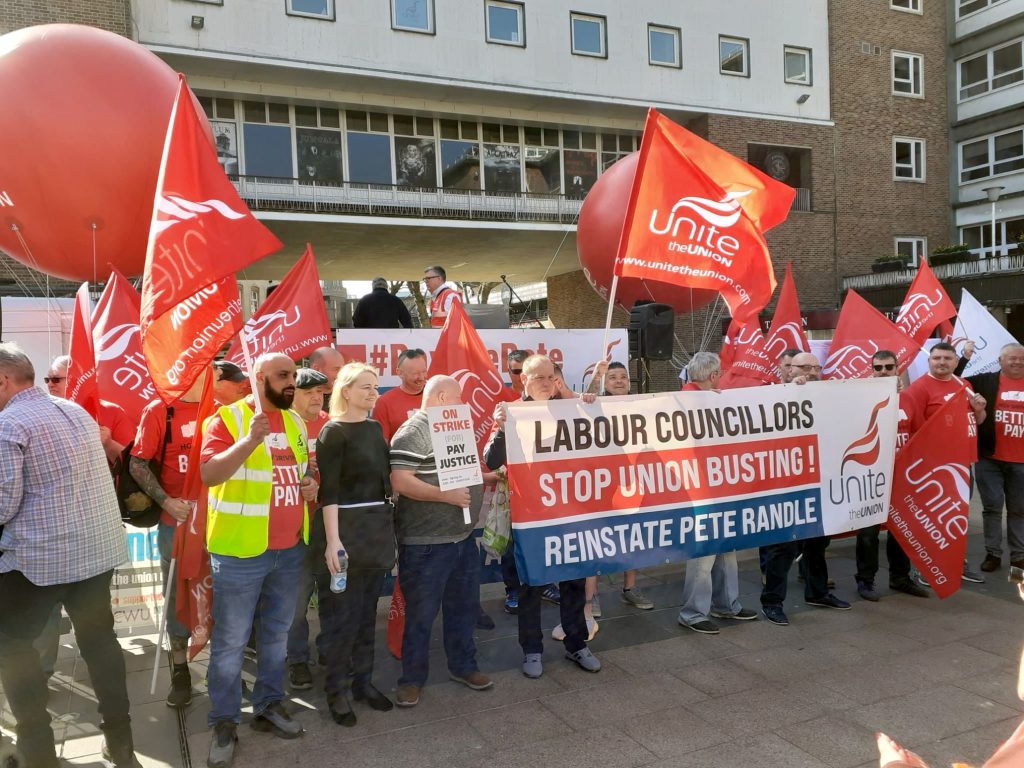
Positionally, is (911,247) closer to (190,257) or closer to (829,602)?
(829,602)

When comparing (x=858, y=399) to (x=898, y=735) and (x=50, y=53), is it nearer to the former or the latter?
(x=898, y=735)

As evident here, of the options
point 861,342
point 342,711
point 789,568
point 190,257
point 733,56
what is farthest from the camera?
point 733,56

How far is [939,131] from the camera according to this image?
2569 centimetres

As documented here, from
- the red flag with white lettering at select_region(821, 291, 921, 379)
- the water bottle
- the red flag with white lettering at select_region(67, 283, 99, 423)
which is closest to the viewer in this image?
the water bottle

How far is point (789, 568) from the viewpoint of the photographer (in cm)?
611

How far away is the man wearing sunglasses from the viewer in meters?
6.32

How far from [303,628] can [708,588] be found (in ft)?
9.46

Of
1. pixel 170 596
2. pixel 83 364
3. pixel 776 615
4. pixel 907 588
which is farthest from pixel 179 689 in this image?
pixel 907 588

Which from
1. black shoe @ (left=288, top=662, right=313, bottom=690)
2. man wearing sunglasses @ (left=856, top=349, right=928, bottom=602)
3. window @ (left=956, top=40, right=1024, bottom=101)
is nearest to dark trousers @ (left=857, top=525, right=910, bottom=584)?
man wearing sunglasses @ (left=856, top=349, right=928, bottom=602)

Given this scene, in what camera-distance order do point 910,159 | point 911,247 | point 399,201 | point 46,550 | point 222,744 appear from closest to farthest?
point 46,550 < point 222,744 < point 399,201 < point 910,159 < point 911,247

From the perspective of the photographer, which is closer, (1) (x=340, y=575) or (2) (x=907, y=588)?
(1) (x=340, y=575)

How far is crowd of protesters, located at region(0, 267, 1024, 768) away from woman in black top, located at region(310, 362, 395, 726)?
0.03ft

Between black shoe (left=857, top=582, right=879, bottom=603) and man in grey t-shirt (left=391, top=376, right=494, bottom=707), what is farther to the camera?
black shoe (left=857, top=582, right=879, bottom=603)

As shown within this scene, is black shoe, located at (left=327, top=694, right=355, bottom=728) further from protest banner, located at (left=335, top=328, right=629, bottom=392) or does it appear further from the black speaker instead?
the black speaker
